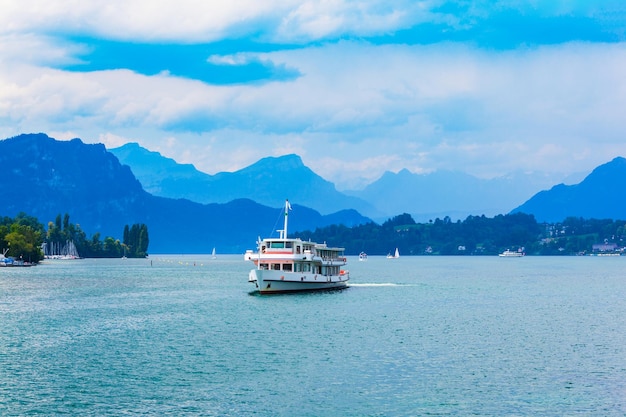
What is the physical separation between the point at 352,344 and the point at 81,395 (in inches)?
1240

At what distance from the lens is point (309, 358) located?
240ft

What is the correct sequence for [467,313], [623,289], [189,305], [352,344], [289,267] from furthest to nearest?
[623,289]
[289,267]
[189,305]
[467,313]
[352,344]

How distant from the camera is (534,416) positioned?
52219 mm

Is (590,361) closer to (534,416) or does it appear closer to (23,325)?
(534,416)

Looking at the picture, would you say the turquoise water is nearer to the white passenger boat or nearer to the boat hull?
the boat hull

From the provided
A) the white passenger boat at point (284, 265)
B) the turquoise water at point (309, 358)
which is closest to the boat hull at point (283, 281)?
the white passenger boat at point (284, 265)

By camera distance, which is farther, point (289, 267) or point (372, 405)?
point (289, 267)

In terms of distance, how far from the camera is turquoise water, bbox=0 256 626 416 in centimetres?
5556

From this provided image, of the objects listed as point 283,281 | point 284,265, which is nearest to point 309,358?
point 283,281

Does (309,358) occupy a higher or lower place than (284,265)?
lower

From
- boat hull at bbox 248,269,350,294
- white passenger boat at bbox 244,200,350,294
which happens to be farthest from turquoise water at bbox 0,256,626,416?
white passenger boat at bbox 244,200,350,294

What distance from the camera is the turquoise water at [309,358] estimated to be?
55.6 m

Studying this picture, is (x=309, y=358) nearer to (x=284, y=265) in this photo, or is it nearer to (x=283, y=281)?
(x=283, y=281)

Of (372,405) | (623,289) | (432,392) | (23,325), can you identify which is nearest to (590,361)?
(432,392)
